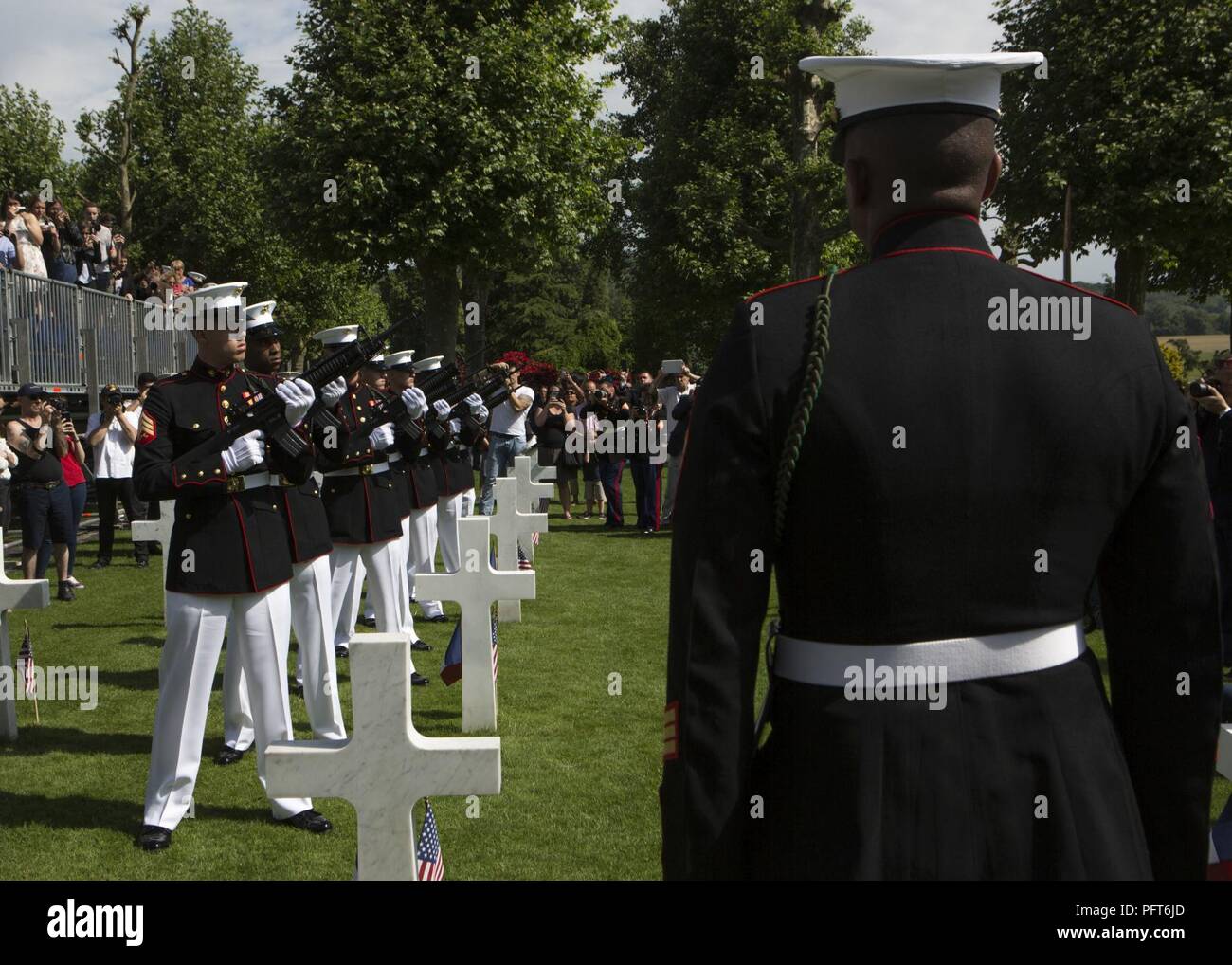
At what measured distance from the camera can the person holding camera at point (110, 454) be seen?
54.9ft

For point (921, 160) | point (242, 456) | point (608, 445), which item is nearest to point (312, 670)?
point (242, 456)

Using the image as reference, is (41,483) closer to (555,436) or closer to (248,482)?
(248,482)

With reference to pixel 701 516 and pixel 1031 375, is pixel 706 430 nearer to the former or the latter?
pixel 701 516

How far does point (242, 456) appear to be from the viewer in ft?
20.8

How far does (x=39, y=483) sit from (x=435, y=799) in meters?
8.60

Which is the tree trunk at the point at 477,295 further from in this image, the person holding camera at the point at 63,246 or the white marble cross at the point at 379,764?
the white marble cross at the point at 379,764

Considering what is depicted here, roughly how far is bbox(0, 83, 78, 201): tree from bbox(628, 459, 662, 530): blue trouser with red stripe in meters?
33.9

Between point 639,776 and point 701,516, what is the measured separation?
17.2ft

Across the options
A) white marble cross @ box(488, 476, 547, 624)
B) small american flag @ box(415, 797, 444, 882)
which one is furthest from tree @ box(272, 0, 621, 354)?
small american flag @ box(415, 797, 444, 882)

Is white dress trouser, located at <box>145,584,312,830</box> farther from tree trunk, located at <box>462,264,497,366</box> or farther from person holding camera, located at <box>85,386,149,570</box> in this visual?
tree trunk, located at <box>462,264,497,366</box>

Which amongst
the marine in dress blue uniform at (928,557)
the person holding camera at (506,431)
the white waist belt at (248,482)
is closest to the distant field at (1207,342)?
the person holding camera at (506,431)

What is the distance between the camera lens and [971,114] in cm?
234

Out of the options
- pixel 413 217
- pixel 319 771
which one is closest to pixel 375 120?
pixel 413 217

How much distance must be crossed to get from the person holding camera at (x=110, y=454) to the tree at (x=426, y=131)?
9.29 m
